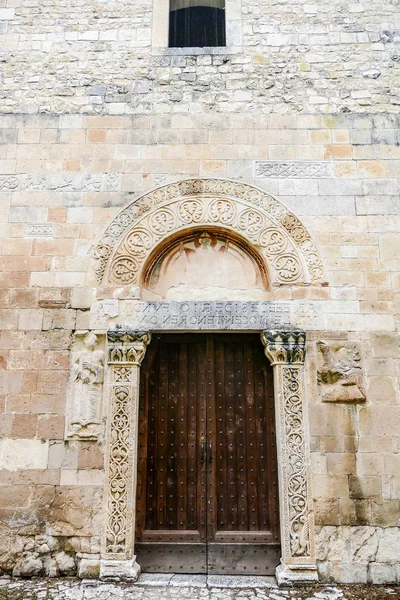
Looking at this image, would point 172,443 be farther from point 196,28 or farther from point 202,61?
point 196,28

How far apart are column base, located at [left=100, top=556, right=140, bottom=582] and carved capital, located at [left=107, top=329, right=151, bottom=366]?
1.92 meters

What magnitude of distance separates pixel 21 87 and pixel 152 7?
1970 mm

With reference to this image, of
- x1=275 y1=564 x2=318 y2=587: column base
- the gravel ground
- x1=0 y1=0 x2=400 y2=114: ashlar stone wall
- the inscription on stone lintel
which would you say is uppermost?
x1=0 y1=0 x2=400 y2=114: ashlar stone wall

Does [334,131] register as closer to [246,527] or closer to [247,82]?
[247,82]

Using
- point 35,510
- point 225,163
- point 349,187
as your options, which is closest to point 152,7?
point 225,163

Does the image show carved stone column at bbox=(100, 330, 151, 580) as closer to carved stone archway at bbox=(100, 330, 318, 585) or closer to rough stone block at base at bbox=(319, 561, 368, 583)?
carved stone archway at bbox=(100, 330, 318, 585)

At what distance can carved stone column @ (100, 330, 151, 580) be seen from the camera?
4.91 meters

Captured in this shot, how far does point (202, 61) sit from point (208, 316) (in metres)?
3.22

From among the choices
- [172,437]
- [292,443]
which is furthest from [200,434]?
[292,443]

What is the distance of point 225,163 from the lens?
232 inches

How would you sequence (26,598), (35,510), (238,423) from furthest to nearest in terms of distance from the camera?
(238,423)
(35,510)
(26,598)

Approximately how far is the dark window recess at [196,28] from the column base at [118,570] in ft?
20.1

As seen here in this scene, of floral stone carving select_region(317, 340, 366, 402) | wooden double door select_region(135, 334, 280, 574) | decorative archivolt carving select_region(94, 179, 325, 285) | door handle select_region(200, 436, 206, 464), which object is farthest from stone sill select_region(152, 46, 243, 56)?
door handle select_region(200, 436, 206, 464)

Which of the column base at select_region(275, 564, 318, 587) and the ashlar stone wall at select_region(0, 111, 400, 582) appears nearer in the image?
the column base at select_region(275, 564, 318, 587)
